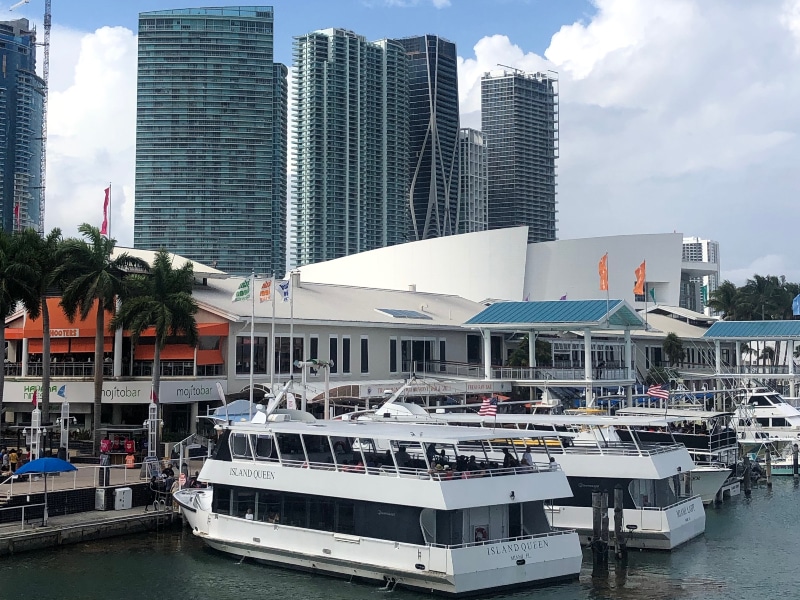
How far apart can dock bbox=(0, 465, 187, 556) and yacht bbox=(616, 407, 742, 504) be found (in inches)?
724

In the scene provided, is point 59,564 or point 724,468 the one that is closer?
point 59,564

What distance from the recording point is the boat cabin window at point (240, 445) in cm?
3069

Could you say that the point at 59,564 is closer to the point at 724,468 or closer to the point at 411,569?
the point at 411,569

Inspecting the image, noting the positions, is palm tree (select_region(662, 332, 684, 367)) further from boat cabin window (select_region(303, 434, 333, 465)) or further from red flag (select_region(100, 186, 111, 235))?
boat cabin window (select_region(303, 434, 333, 465))

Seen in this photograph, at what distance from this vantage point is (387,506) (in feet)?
87.3

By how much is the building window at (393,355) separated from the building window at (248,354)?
9602mm

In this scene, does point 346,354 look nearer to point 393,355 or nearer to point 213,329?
point 393,355

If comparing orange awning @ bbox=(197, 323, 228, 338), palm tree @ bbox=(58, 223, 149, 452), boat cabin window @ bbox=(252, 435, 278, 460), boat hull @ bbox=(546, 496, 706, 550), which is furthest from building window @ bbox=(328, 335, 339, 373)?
boat cabin window @ bbox=(252, 435, 278, 460)

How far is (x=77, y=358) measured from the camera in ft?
175

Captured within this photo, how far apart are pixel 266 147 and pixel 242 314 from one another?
14314 centimetres

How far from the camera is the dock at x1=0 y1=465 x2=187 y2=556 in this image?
100 ft

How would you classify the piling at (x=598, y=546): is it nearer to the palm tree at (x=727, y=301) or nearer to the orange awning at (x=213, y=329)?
the orange awning at (x=213, y=329)

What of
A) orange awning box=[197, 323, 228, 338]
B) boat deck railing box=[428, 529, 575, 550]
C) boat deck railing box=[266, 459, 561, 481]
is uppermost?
orange awning box=[197, 323, 228, 338]

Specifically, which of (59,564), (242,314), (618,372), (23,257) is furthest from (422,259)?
(59,564)
